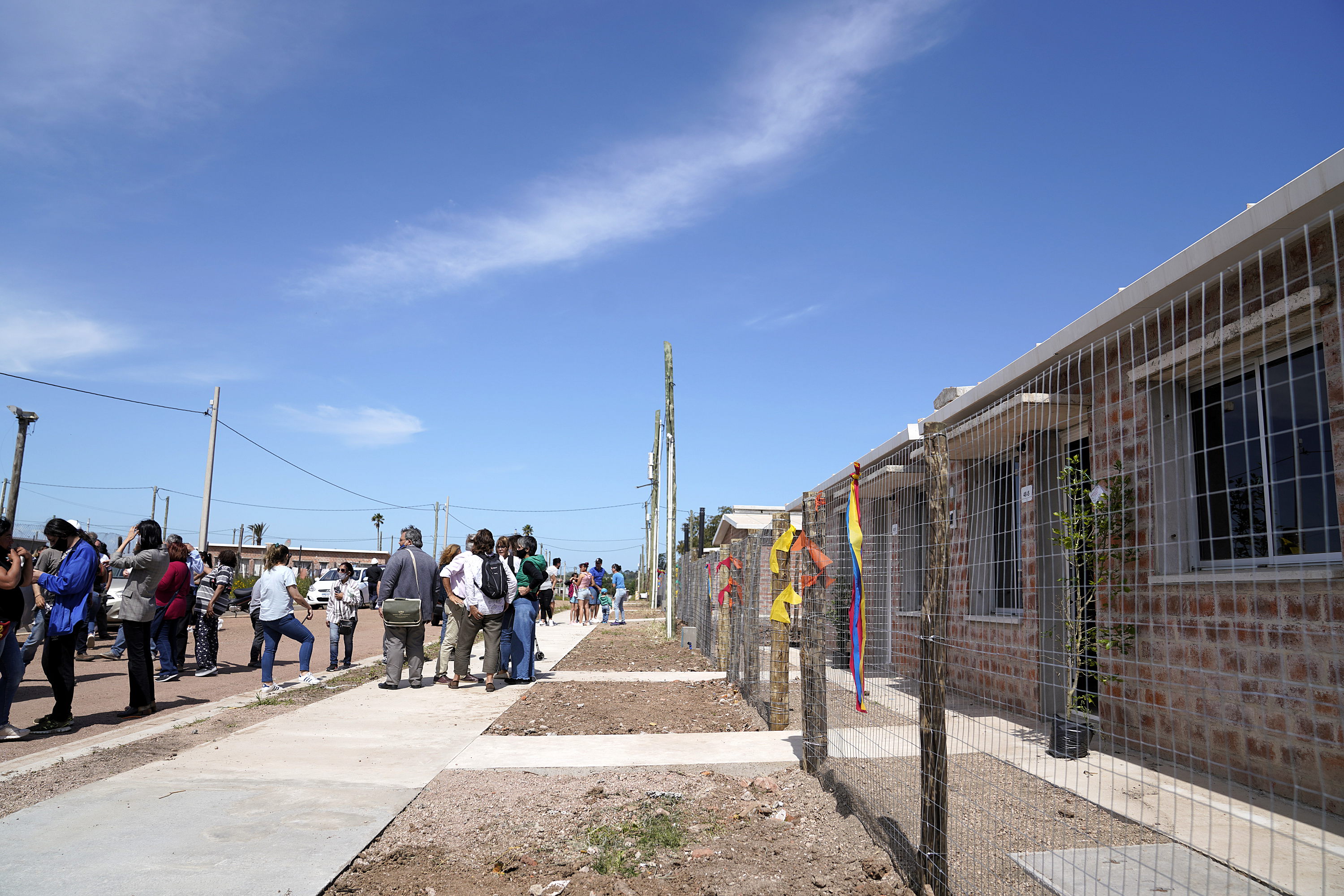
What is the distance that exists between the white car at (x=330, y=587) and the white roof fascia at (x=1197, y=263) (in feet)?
31.4

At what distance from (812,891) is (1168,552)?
151 inches

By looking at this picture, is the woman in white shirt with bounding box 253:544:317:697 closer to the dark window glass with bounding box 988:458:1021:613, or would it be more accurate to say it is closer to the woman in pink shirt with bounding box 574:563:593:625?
the dark window glass with bounding box 988:458:1021:613

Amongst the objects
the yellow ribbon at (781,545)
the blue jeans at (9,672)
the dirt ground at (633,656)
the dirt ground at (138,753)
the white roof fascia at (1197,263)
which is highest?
the white roof fascia at (1197,263)

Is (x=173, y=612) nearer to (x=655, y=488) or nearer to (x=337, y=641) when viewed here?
(x=337, y=641)

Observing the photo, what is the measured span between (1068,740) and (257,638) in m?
10.3

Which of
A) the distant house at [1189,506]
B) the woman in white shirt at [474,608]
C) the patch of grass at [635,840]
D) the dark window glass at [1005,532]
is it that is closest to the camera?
the patch of grass at [635,840]

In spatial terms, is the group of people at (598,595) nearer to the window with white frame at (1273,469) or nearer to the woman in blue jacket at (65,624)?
the woman in blue jacket at (65,624)

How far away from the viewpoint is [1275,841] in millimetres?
4629

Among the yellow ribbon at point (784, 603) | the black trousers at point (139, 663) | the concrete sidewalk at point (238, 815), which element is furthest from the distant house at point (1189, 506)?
the black trousers at point (139, 663)

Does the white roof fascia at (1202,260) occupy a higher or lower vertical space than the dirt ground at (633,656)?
higher

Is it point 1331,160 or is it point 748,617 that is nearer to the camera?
point 1331,160

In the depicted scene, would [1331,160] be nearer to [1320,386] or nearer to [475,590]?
[1320,386]

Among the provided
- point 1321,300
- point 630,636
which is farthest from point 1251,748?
point 630,636

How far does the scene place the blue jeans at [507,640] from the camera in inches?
444
